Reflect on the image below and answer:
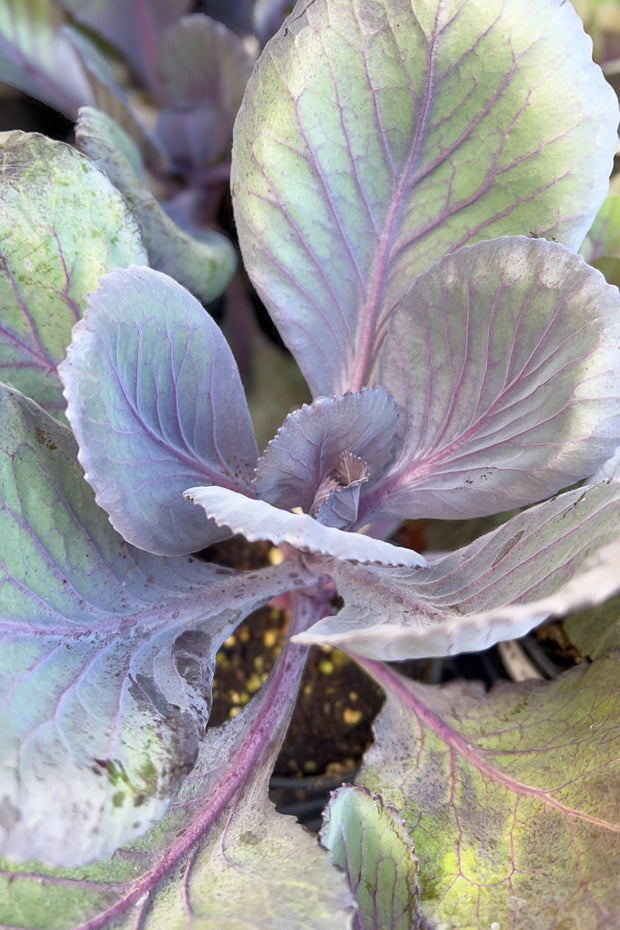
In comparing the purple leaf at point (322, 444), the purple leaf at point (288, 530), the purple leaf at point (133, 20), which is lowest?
the purple leaf at point (322, 444)

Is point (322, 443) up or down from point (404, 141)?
down

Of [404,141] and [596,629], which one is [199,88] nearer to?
[404,141]

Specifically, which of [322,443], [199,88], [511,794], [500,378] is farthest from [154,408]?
[199,88]

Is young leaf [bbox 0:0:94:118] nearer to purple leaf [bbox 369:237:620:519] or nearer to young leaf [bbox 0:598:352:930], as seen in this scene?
purple leaf [bbox 369:237:620:519]

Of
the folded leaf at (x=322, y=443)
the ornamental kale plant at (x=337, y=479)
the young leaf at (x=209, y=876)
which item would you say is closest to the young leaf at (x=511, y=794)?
the ornamental kale plant at (x=337, y=479)

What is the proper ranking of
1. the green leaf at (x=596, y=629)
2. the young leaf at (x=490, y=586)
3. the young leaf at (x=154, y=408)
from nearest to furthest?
the young leaf at (x=490, y=586)
the young leaf at (x=154, y=408)
the green leaf at (x=596, y=629)

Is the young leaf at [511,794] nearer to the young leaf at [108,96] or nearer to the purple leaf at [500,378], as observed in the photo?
the purple leaf at [500,378]

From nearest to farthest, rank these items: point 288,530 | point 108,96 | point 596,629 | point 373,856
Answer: point 288,530 < point 373,856 < point 596,629 < point 108,96
